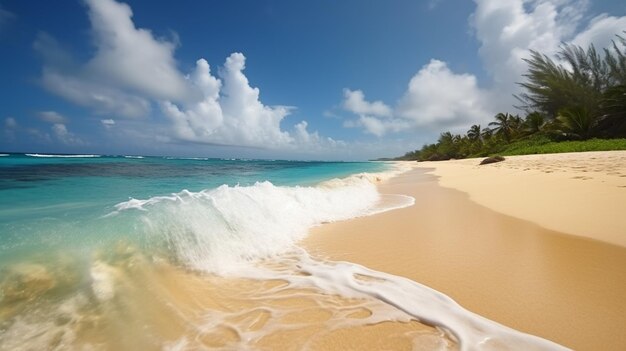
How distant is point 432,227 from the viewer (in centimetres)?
502

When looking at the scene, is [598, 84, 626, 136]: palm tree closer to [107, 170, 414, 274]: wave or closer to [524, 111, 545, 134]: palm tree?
[524, 111, 545, 134]: palm tree

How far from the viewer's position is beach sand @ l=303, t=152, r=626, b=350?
2.15 meters

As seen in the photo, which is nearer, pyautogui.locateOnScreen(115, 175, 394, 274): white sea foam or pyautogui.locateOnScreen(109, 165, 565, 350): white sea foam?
pyautogui.locateOnScreen(109, 165, 565, 350): white sea foam

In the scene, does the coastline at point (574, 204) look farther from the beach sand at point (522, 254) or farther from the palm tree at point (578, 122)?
the palm tree at point (578, 122)

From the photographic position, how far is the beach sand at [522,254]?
2.15 m

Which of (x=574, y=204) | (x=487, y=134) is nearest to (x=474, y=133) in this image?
(x=487, y=134)

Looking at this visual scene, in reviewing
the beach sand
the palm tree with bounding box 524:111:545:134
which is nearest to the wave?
the beach sand

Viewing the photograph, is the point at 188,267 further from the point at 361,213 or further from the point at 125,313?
the point at 361,213

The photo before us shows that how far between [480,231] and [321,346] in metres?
3.87

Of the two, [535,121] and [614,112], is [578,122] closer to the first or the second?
[614,112]

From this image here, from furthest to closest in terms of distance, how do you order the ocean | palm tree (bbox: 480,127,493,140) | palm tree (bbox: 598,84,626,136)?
palm tree (bbox: 480,127,493,140)
palm tree (bbox: 598,84,626,136)
the ocean

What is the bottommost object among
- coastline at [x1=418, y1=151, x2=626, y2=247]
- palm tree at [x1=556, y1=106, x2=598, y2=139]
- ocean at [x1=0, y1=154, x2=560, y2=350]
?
ocean at [x1=0, y1=154, x2=560, y2=350]

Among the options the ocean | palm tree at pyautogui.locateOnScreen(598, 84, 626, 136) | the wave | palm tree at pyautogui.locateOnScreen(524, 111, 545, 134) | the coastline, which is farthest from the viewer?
palm tree at pyautogui.locateOnScreen(524, 111, 545, 134)

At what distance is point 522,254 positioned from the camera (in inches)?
136
